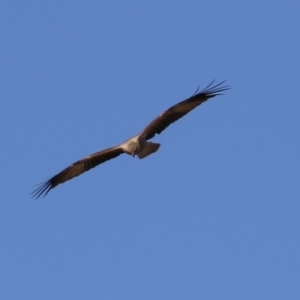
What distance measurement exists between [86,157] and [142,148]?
2211 millimetres

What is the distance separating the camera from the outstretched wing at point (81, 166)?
116 feet

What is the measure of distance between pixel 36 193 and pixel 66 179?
882 millimetres

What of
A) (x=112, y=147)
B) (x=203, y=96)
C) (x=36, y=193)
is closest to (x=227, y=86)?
(x=203, y=96)

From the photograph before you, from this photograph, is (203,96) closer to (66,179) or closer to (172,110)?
(172,110)

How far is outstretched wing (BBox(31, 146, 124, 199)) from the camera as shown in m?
35.4

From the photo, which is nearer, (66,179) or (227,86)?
(227,86)

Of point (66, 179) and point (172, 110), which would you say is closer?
point (172, 110)

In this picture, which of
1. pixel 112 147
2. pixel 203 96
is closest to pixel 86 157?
pixel 112 147

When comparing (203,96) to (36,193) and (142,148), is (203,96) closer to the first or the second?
(142,148)

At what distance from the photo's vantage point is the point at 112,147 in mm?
35312

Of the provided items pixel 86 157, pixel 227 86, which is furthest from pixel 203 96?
pixel 86 157

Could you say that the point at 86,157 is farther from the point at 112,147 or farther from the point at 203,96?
the point at 203,96

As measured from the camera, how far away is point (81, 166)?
118 ft

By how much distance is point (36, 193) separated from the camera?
121 feet
